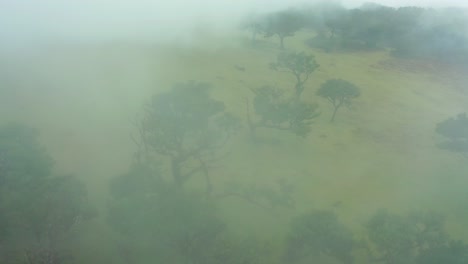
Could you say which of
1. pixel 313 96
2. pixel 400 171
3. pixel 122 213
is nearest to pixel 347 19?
pixel 313 96

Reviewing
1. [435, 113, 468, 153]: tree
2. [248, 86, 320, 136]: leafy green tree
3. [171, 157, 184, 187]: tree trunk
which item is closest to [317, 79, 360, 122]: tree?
[248, 86, 320, 136]: leafy green tree

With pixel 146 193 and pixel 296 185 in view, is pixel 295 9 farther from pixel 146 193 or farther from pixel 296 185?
pixel 146 193

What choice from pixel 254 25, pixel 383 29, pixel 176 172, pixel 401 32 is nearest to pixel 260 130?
pixel 176 172

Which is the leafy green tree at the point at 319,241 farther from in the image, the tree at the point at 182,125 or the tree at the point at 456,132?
the tree at the point at 456,132

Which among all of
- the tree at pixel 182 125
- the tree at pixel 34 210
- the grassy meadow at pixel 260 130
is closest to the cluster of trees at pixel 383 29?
the grassy meadow at pixel 260 130

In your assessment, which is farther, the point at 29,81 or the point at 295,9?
the point at 295,9

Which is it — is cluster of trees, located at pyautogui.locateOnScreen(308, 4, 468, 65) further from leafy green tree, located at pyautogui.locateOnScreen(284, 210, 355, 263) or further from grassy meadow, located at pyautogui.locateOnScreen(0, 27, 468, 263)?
leafy green tree, located at pyautogui.locateOnScreen(284, 210, 355, 263)
